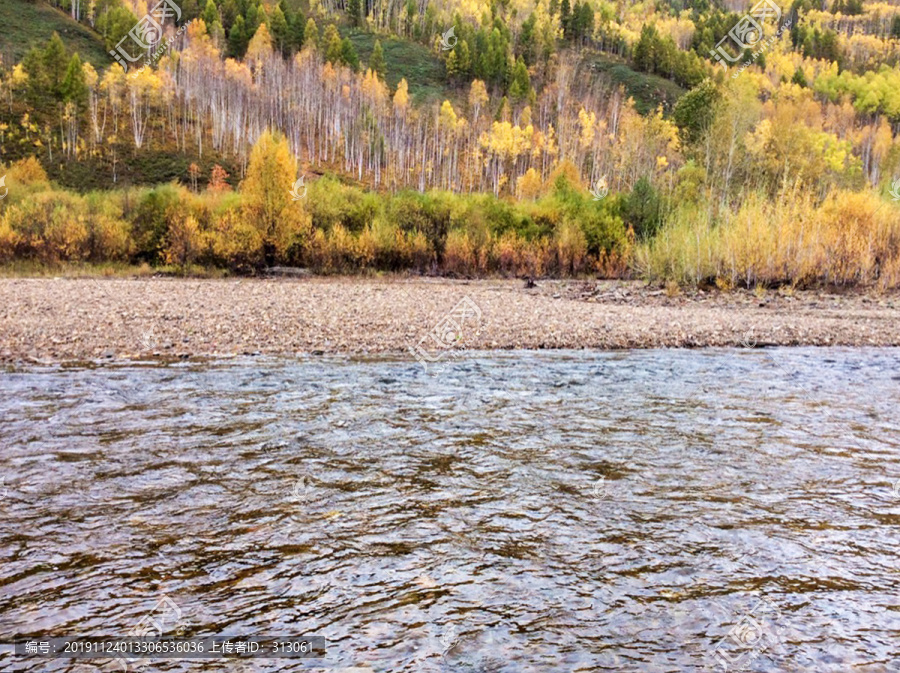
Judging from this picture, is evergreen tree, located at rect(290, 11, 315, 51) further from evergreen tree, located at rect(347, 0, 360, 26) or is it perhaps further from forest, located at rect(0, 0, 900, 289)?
evergreen tree, located at rect(347, 0, 360, 26)

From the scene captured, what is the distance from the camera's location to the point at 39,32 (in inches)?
3947

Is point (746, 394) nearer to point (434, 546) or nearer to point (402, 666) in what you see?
point (434, 546)

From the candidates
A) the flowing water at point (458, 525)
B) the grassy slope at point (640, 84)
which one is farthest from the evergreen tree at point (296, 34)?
the flowing water at point (458, 525)

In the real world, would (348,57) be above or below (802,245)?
above

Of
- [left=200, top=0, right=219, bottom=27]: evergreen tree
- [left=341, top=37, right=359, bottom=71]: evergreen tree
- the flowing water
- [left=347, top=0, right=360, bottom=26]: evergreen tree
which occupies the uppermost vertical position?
[left=347, top=0, right=360, bottom=26]: evergreen tree

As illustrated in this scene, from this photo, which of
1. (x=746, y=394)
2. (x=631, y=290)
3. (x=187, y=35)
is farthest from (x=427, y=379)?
(x=187, y=35)

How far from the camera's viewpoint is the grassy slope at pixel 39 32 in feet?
313

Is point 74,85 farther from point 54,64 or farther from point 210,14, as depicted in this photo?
point 210,14

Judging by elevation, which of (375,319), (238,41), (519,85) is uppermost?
(238,41)

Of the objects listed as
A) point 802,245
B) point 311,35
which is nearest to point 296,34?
point 311,35

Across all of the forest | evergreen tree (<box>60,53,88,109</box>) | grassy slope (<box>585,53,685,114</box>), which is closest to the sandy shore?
the forest

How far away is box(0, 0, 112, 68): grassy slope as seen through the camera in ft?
313

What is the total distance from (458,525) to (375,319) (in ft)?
40.6

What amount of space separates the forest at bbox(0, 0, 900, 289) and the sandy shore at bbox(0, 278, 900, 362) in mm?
5607
